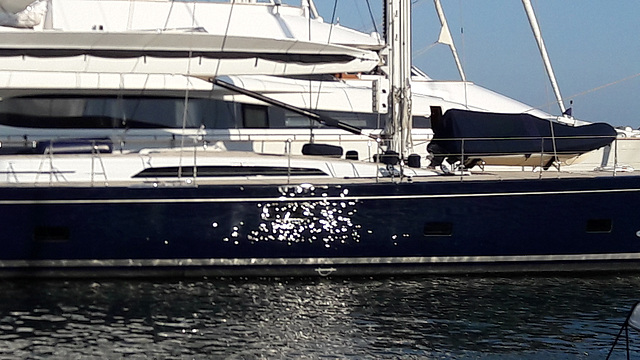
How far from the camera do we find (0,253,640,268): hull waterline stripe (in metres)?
14.1

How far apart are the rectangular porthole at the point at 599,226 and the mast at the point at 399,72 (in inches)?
120

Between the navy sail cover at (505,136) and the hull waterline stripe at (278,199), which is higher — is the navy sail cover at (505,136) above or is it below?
above

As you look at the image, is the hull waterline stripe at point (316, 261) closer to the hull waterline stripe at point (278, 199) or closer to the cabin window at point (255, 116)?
the hull waterline stripe at point (278, 199)

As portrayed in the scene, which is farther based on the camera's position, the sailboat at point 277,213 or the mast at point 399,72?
the mast at point 399,72

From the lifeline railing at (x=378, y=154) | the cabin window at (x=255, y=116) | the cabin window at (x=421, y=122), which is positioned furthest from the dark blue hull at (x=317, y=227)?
the cabin window at (x=421, y=122)

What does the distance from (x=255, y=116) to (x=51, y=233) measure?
4855 mm

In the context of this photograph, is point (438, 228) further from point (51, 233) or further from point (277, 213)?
point (51, 233)

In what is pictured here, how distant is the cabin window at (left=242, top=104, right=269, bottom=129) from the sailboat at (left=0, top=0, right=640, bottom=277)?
8.36 feet

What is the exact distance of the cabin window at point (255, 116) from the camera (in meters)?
17.5

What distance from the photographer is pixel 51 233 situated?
14.0 metres

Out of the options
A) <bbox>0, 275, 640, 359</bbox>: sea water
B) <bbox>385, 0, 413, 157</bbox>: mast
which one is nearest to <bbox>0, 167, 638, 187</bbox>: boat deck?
<bbox>385, 0, 413, 157</bbox>: mast

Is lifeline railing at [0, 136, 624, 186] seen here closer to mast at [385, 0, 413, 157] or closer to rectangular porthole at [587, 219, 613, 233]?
mast at [385, 0, 413, 157]

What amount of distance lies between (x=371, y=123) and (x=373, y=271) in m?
4.81

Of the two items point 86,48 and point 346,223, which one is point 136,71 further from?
point 346,223
